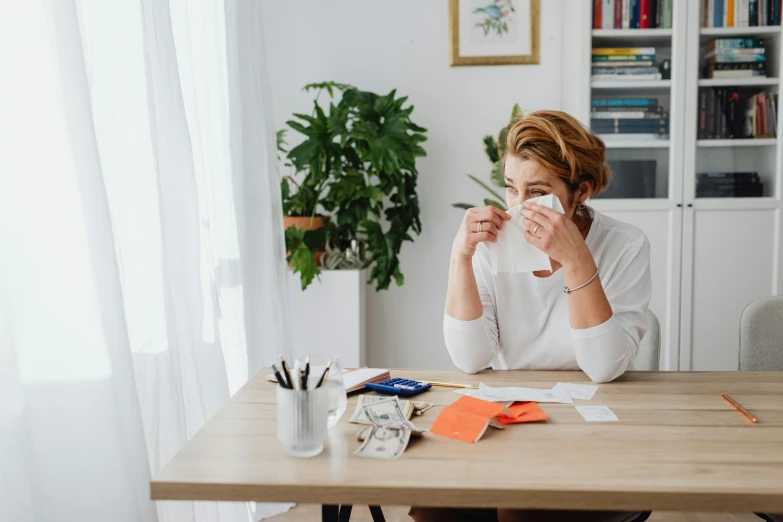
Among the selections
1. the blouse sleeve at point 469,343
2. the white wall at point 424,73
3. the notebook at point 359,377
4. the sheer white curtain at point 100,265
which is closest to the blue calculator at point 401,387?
the notebook at point 359,377

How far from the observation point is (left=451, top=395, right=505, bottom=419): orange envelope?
3.95 feet

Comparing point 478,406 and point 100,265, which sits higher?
point 100,265

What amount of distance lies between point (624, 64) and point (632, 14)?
218mm

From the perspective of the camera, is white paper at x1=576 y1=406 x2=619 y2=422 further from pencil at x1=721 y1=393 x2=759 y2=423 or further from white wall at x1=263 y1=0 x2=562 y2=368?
white wall at x1=263 y1=0 x2=562 y2=368

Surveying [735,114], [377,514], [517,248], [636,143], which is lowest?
[377,514]

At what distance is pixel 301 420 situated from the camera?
1.03 metres

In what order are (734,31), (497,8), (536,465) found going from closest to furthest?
1. (536,465)
2. (734,31)
3. (497,8)

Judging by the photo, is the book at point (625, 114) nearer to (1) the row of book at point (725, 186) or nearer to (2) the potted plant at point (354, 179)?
(1) the row of book at point (725, 186)

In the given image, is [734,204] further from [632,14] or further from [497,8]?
[497,8]

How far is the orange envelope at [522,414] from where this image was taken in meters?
1.19

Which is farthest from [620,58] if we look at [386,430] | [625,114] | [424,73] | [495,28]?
[386,430]

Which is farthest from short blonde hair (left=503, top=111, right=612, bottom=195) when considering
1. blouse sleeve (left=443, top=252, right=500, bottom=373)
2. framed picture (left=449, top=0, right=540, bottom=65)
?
framed picture (left=449, top=0, right=540, bottom=65)

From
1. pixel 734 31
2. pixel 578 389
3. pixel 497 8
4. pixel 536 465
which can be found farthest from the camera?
pixel 497 8

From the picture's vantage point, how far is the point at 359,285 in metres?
3.12
